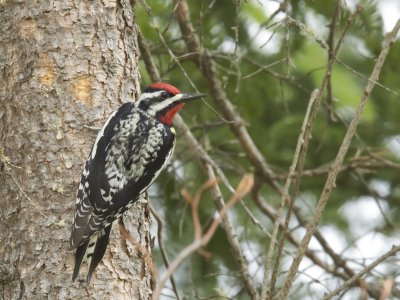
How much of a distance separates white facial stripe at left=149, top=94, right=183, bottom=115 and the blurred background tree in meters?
0.24

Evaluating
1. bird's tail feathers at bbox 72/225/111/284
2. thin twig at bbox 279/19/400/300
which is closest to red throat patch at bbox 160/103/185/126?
bird's tail feathers at bbox 72/225/111/284

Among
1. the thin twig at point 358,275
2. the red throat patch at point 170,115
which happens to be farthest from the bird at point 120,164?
the thin twig at point 358,275

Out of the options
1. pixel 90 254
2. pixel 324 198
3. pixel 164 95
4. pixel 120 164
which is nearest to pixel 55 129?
pixel 120 164

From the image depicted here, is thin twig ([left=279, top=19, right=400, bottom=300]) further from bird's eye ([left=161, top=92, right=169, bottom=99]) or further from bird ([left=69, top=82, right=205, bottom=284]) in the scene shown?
bird's eye ([left=161, top=92, right=169, bottom=99])

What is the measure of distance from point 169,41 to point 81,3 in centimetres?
84

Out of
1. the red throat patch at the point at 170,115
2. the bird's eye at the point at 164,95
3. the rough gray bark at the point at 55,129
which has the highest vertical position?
the bird's eye at the point at 164,95

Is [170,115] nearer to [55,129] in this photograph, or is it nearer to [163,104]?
[163,104]

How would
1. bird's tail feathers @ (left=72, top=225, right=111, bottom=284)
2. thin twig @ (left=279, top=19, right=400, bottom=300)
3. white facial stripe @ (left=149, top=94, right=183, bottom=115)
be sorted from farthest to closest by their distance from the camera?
1. white facial stripe @ (left=149, top=94, right=183, bottom=115)
2. bird's tail feathers @ (left=72, top=225, right=111, bottom=284)
3. thin twig @ (left=279, top=19, right=400, bottom=300)

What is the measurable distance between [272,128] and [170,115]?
125cm

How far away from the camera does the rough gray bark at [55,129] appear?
343 centimetres

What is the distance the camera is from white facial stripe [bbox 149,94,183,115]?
408 cm

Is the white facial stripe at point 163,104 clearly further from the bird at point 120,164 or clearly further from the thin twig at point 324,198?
the thin twig at point 324,198

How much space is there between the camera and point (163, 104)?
13.5 ft

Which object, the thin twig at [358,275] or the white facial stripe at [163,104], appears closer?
the thin twig at [358,275]
